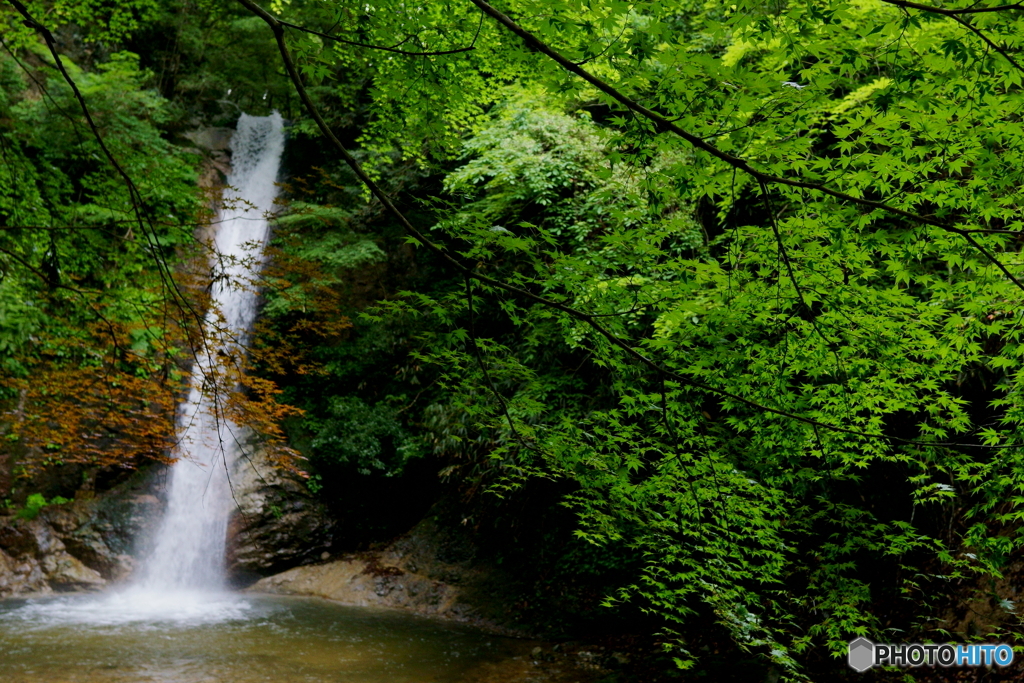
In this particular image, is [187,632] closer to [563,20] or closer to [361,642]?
[361,642]

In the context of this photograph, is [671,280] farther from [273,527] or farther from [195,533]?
[195,533]

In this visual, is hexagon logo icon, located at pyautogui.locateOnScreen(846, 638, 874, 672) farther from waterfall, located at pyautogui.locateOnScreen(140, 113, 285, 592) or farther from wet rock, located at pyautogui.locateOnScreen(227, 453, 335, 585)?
wet rock, located at pyautogui.locateOnScreen(227, 453, 335, 585)

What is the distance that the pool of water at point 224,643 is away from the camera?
227 inches

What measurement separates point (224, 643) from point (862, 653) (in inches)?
259

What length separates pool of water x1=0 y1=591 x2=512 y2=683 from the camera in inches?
227

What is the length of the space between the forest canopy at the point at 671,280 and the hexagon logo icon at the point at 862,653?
43 cm

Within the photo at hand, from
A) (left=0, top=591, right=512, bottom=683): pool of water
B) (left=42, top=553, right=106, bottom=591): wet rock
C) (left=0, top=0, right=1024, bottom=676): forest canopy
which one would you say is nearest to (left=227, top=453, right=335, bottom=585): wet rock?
(left=0, top=0, right=1024, bottom=676): forest canopy

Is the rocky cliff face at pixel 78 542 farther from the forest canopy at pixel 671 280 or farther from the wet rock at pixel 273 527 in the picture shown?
the forest canopy at pixel 671 280

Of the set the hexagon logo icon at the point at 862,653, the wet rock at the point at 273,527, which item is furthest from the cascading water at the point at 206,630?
the hexagon logo icon at the point at 862,653

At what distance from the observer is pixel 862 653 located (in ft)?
17.5

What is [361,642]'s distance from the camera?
7172 mm

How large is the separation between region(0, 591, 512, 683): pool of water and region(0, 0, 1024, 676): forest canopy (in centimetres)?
213

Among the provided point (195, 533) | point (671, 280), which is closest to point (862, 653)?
point (671, 280)

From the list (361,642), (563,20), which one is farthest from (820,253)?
(361,642)
